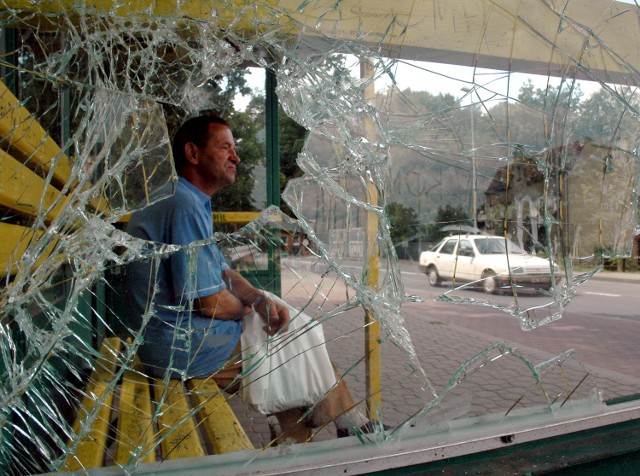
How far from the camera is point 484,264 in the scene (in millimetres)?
1315

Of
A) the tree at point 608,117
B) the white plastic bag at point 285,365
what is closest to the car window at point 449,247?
the white plastic bag at point 285,365

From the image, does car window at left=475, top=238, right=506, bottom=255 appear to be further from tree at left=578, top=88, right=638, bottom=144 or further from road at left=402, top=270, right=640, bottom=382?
tree at left=578, top=88, right=638, bottom=144

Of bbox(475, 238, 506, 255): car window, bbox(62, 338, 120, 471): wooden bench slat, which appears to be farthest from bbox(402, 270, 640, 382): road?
bbox(62, 338, 120, 471): wooden bench slat

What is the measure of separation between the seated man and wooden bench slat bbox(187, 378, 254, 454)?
0.02 metres

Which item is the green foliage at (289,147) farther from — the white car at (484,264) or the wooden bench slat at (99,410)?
the wooden bench slat at (99,410)

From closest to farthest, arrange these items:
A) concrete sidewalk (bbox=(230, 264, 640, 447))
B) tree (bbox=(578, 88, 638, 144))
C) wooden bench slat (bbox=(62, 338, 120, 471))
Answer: wooden bench slat (bbox=(62, 338, 120, 471)), concrete sidewalk (bbox=(230, 264, 640, 447)), tree (bbox=(578, 88, 638, 144))

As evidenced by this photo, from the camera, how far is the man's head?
1260mm

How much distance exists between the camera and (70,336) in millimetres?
1125

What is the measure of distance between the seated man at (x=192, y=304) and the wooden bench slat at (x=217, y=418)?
2 centimetres

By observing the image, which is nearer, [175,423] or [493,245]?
[175,423]

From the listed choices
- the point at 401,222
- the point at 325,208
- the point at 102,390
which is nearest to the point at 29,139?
the point at 102,390

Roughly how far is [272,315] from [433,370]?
17.2 inches

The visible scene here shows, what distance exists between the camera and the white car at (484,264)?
50.4 inches

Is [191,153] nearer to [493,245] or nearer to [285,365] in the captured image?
[285,365]
